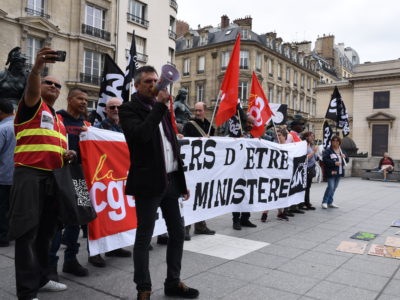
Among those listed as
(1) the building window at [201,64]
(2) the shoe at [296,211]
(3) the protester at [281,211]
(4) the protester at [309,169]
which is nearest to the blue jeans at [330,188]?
(4) the protester at [309,169]

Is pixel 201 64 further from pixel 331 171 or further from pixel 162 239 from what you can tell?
pixel 162 239

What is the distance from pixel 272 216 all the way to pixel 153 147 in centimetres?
530

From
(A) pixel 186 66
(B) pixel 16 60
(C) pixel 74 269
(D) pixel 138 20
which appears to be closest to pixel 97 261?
(C) pixel 74 269

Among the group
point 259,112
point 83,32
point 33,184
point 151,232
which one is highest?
point 83,32

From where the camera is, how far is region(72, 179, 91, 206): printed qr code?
3527 mm

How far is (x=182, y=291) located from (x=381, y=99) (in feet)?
128

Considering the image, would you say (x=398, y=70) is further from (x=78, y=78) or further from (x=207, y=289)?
(x=207, y=289)

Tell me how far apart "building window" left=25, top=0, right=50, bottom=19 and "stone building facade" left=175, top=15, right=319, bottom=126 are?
66.0 feet

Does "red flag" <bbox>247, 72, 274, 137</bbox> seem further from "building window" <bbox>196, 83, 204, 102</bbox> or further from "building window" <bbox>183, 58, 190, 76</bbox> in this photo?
"building window" <bbox>183, 58, 190, 76</bbox>

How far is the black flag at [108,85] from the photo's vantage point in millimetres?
5824

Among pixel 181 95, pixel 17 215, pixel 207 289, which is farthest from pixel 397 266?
pixel 181 95

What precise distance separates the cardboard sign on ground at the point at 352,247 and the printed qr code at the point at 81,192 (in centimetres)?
355

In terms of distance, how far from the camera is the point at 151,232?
10.4ft

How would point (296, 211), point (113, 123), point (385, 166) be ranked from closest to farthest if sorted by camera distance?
A: 1. point (113, 123)
2. point (296, 211)
3. point (385, 166)
